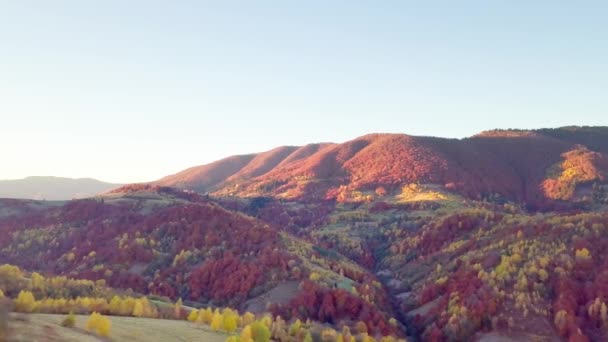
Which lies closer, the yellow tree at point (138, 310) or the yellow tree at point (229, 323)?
the yellow tree at point (229, 323)

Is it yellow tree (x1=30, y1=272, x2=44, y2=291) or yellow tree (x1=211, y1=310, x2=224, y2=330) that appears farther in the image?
yellow tree (x1=30, y1=272, x2=44, y2=291)

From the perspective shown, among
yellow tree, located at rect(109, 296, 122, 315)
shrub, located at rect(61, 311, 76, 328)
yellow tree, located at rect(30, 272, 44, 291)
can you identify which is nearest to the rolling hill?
yellow tree, located at rect(109, 296, 122, 315)

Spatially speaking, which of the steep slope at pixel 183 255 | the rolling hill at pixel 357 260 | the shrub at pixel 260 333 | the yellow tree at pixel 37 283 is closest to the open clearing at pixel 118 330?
the shrub at pixel 260 333

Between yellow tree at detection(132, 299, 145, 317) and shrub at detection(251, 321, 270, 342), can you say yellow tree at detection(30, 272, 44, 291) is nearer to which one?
yellow tree at detection(132, 299, 145, 317)

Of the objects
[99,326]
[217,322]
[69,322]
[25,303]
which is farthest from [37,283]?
[99,326]

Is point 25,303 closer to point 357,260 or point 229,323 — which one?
point 229,323

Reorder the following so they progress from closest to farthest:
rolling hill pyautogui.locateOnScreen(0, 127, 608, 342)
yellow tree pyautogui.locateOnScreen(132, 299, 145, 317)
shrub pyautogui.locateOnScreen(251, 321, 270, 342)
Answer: shrub pyautogui.locateOnScreen(251, 321, 270, 342) < yellow tree pyautogui.locateOnScreen(132, 299, 145, 317) < rolling hill pyautogui.locateOnScreen(0, 127, 608, 342)

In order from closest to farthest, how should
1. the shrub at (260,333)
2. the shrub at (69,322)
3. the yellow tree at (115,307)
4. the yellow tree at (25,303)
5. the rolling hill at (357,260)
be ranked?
the shrub at (69,322)
the yellow tree at (25,303)
the shrub at (260,333)
the yellow tree at (115,307)
the rolling hill at (357,260)

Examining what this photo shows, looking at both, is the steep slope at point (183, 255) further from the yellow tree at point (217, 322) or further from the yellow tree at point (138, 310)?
the yellow tree at point (138, 310)
